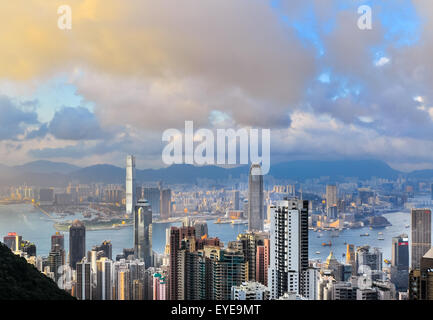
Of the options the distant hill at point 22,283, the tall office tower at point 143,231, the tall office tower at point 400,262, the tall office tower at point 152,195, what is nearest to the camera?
the distant hill at point 22,283

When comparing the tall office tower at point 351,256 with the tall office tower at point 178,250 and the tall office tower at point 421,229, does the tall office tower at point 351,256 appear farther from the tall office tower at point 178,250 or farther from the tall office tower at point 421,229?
the tall office tower at point 178,250

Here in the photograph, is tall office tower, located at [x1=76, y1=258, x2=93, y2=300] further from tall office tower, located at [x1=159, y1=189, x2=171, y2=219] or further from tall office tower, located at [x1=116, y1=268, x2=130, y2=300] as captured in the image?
tall office tower, located at [x1=159, y1=189, x2=171, y2=219]

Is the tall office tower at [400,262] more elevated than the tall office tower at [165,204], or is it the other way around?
the tall office tower at [165,204]

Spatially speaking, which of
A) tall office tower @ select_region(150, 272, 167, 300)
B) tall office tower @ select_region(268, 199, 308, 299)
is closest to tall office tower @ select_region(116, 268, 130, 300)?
tall office tower @ select_region(150, 272, 167, 300)

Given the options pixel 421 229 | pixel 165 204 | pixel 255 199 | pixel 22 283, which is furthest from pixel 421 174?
pixel 22 283

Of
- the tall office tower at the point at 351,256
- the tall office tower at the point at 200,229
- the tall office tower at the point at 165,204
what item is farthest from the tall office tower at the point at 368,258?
the tall office tower at the point at 165,204
